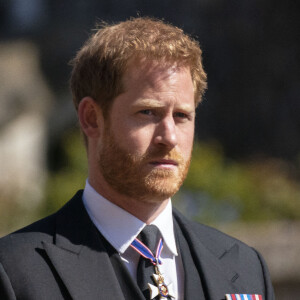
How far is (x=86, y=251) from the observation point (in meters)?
3.42

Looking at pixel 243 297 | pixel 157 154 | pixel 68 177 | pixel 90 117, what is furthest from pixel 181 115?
pixel 68 177

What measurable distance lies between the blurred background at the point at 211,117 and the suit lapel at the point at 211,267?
600 cm

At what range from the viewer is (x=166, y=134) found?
3.35 meters

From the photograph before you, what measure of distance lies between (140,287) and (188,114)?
2.80 ft

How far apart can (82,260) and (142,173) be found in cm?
49

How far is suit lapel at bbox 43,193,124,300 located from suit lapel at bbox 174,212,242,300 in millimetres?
466

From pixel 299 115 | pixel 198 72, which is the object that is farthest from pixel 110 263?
pixel 299 115

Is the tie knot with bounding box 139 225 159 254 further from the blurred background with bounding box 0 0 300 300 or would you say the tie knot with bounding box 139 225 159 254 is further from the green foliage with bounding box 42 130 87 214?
the green foliage with bounding box 42 130 87 214

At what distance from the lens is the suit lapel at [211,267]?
360 centimetres

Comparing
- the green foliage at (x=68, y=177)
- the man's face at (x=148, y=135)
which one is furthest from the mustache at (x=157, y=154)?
the green foliage at (x=68, y=177)

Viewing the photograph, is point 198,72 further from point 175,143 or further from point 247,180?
point 247,180

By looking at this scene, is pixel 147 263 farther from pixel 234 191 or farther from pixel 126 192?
pixel 234 191

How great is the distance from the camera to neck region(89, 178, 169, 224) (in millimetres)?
3475

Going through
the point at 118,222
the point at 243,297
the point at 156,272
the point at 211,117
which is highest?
the point at 211,117
